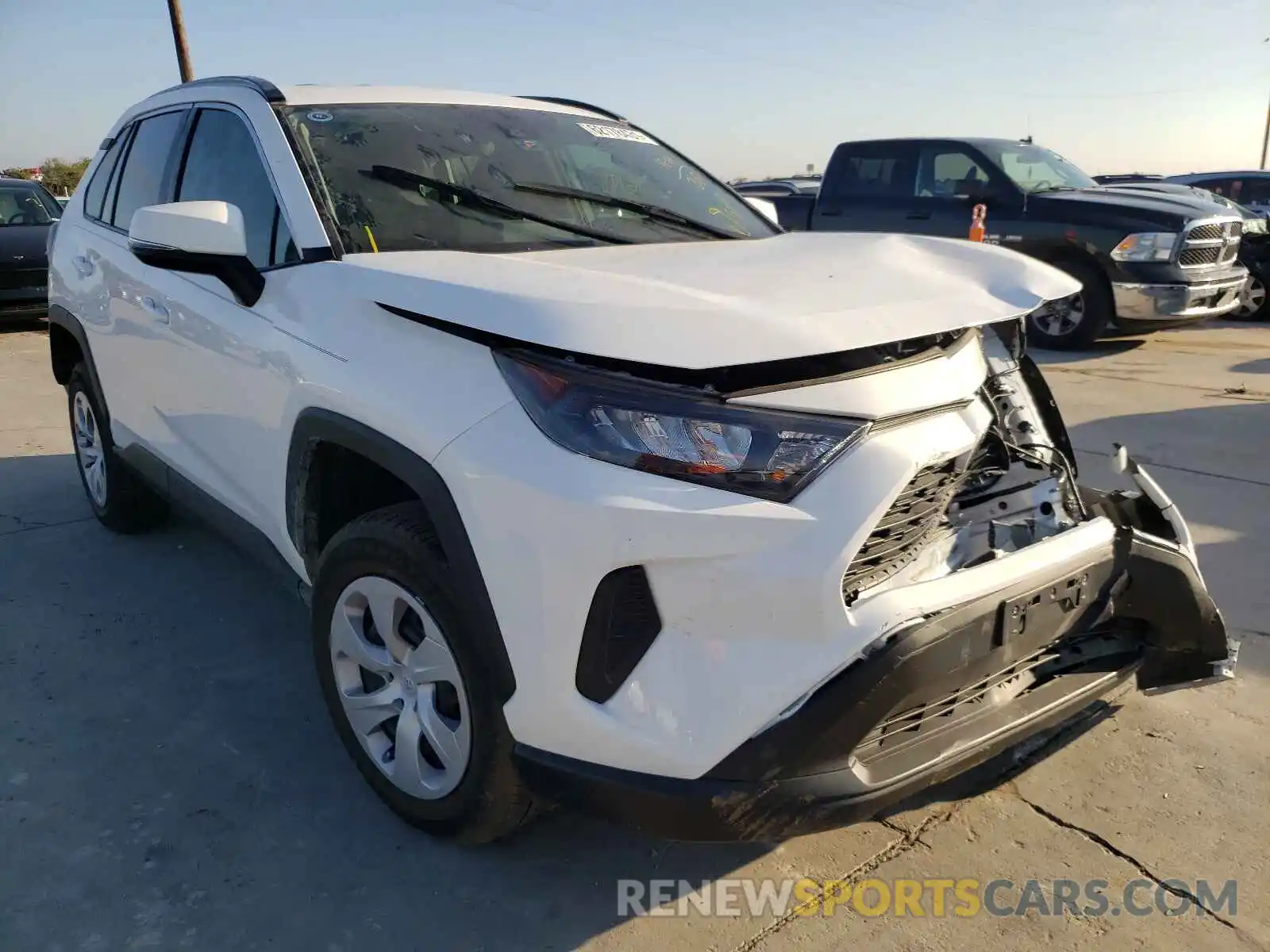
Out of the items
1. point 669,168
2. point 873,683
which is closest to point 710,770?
point 873,683

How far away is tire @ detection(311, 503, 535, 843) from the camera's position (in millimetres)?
2106

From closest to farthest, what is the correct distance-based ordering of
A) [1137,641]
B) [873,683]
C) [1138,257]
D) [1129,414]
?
[873,683]
[1137,641]
[1129,414]
[1138,257]

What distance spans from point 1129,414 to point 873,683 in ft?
18.3

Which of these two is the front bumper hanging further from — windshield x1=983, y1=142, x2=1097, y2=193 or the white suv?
windshield x1=983, y1=142, x2=1097, y2=193

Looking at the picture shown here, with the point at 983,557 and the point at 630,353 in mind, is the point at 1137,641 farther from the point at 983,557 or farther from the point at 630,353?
the point at 630,353

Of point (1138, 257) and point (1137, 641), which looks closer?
point (1137, 641)

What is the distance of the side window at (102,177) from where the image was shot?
14.3 ft

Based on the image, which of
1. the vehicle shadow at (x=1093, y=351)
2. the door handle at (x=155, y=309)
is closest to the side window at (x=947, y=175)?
the vehicle shadow at (x=1093, y=351)

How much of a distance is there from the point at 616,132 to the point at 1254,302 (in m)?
10.1

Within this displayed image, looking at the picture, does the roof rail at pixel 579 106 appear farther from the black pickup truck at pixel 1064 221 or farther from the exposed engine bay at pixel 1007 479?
the black pickup truck at pixel 1064 221

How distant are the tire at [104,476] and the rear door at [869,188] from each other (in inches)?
308

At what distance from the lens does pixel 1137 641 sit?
2.45 meters

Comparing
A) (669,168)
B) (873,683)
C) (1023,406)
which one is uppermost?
(669,168)

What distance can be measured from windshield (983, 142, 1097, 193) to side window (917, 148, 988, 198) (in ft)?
0.66
